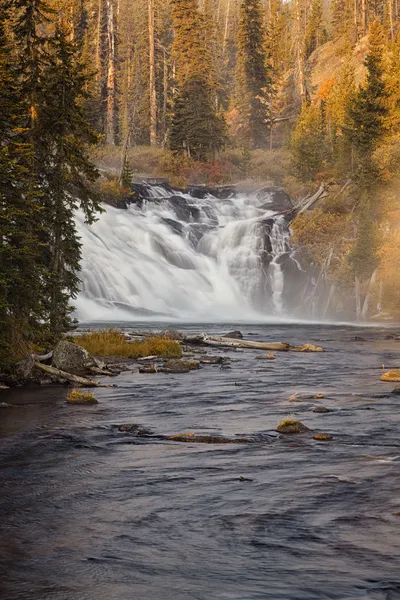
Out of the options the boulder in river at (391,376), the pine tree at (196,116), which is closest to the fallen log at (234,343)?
the boulder in river at (391,376)

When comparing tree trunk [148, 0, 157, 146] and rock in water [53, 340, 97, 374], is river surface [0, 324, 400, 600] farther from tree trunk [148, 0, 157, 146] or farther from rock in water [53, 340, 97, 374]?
tree trunk [148, 0, 157, 146]

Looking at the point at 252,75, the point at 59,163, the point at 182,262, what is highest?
the point at 252,75

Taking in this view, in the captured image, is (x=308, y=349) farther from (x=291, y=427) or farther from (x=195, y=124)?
(x=195, y=124)

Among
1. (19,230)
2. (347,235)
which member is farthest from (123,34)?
(19,230)

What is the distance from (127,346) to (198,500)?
15.9 meters

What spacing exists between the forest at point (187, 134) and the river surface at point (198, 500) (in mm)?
4912

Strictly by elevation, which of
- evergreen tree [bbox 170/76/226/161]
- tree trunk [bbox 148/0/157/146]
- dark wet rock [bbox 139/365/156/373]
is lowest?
dark wet rock [bbox 139/365/156/373]

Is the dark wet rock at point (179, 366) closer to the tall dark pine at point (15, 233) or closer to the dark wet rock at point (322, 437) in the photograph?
the tall dark pine at point (15, 233)

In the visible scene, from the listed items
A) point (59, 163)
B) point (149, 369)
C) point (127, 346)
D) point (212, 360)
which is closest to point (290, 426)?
point (149, 369)

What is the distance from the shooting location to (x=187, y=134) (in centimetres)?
7125

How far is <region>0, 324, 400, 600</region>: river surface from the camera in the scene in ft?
24.0

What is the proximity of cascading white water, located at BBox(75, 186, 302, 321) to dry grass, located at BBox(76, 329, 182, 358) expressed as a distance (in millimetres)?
13758

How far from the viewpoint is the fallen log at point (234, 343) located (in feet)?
93.1

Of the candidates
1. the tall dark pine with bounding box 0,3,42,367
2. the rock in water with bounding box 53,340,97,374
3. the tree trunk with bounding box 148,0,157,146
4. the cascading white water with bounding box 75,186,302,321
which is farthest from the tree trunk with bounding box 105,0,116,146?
the rock in water with bounding box 53,340,97,374
